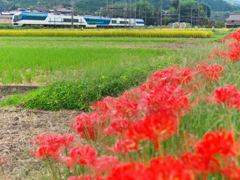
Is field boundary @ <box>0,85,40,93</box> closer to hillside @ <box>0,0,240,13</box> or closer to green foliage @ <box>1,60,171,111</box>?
green foliage @ <box>1,60,171,111</box>

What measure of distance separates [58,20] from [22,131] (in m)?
37.5

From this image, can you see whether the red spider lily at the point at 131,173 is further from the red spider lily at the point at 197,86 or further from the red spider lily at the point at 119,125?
the red spider lily at the point at 197,86

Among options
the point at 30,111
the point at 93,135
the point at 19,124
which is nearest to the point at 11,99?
the point at 30,111

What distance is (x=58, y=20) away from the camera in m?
38.3

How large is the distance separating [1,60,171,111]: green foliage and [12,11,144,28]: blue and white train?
2885cm

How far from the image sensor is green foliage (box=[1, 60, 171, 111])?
466cm

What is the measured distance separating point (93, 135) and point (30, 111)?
2.70 meters

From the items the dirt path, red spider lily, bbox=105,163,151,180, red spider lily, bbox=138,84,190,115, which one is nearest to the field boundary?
the dirt path

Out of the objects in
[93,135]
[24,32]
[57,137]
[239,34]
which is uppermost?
[24,32]

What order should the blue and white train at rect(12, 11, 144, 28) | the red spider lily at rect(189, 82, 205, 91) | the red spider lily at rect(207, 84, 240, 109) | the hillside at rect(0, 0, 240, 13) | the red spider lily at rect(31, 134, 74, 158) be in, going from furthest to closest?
1. the hillside at rect(0, 0, 240, 13)
2. the blue and white train at rect(12, 11, 144, 28)
3. the red spider lily at rect(189, 82, 205, 91)
4. the red spider lily at rect(31, 134, 74, 158)
5. the red spider lily at rect(207, 84, 240, 109)

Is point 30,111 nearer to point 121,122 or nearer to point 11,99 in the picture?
point 11,99

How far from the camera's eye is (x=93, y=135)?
209 centimetres

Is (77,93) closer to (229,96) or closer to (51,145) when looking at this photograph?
(51,145)

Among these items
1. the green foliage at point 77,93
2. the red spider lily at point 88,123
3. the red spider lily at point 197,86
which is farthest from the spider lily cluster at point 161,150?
the green foliage at point 77,93
